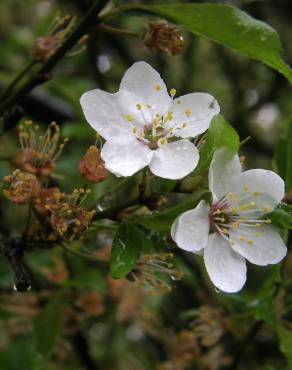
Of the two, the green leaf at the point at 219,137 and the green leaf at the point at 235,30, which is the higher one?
the green leaf at the point at 235,30

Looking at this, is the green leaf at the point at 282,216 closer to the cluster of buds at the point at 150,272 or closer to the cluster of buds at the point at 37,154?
the cluster of buds at the point at 150,272

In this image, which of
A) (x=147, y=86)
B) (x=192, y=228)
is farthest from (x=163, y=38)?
(x=192, y=228)

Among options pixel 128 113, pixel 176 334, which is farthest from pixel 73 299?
pixel 128 113

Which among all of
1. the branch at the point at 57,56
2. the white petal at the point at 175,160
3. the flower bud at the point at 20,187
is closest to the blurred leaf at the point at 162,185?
the white petal at the point at 175,160

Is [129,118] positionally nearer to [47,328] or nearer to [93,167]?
[93,167]

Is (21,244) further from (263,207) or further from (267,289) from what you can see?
(267,289)

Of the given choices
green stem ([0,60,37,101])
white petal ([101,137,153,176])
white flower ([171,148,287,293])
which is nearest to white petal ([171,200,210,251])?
white flower ([171,148,287,293])

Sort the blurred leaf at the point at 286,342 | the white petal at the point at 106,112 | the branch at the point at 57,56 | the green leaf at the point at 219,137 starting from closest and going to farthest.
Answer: the green leaf at the point at 219,137 → the white petal at the point at 106,112 → the branch at the point at 57,56 → the blurred leaf at the point at 286,342
